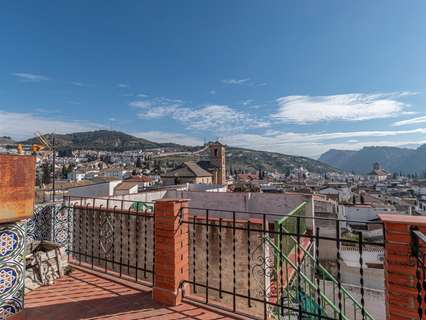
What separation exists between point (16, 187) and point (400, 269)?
10.5 ft

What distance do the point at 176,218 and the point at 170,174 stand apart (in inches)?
1594

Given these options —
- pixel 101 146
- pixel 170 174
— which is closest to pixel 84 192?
pixel 170 174

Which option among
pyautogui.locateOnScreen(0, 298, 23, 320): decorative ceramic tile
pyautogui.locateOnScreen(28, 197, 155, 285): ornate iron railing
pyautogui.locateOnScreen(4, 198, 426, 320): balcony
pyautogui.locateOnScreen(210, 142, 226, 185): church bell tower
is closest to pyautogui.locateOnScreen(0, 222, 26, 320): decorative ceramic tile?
pyautogui.locateOnScreen(0, 298, 23, 320): decorative ceramic tile

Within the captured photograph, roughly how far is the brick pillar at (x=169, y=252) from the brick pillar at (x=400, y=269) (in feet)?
7.03

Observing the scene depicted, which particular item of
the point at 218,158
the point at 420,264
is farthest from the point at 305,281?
the point at 218,158

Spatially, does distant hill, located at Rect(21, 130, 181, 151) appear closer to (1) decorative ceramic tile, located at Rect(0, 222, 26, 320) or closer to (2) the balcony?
(2) the balcony

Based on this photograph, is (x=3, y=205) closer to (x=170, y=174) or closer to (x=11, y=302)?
(x=11, y=302)

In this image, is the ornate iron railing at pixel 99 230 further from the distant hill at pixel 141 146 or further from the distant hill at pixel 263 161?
the distant hill at pixel 263 161

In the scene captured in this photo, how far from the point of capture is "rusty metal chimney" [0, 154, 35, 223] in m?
2.15

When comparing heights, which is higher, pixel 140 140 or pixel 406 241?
pixel 140 140

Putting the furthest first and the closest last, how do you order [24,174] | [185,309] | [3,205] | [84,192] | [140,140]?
[140,140] → [84,192] → [185,309] → [24,174] → [3,205]

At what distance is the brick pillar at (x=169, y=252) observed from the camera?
124 inches

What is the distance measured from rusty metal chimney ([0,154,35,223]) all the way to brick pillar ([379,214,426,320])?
3021 millimetres

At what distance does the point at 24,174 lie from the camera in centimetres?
232
